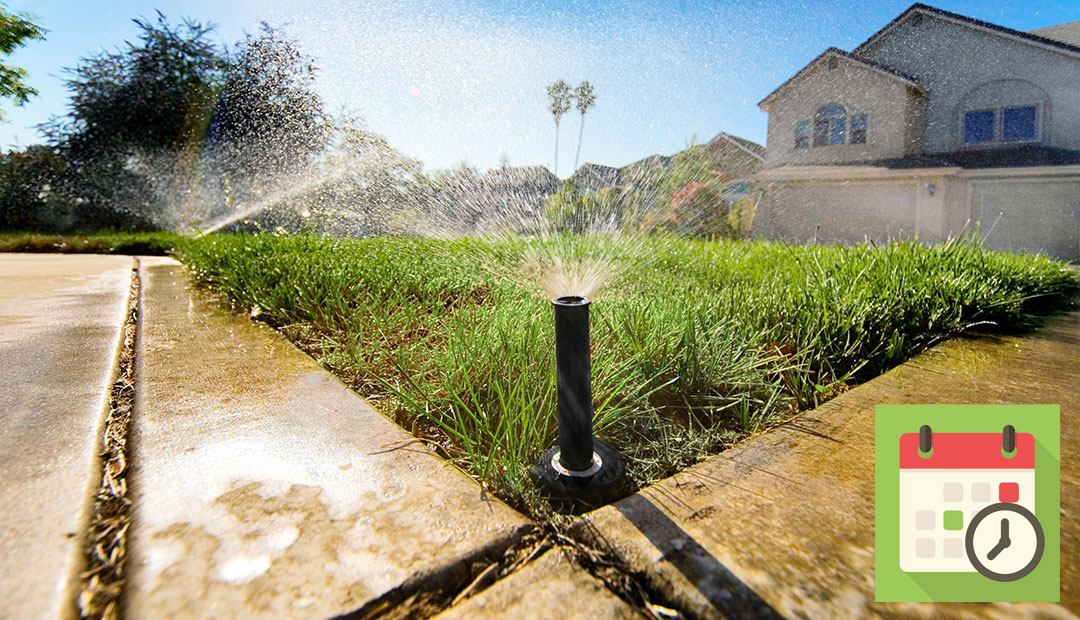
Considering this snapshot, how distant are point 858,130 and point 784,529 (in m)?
15.3

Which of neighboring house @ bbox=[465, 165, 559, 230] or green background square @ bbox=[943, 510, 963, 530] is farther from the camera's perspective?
neighboring house @ bbox=[465, 165, 559, 230]

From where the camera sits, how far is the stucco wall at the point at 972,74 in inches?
460

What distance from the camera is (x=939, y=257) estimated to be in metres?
3.09

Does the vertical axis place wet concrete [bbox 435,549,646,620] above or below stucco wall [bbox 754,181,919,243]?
below

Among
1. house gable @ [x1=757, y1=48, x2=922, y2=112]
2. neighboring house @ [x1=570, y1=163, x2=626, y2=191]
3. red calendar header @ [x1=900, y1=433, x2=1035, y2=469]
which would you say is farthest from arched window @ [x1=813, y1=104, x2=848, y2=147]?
red calendar header @ [x1=900, y1=433, x2=1035, y2=469]

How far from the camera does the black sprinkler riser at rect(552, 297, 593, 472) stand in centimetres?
87

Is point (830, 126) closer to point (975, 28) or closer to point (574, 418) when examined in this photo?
point (975, 28)

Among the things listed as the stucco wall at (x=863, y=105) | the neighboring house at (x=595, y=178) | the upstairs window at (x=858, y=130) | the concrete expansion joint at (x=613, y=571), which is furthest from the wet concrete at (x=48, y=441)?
the upstairs window at (x=858, y=130)

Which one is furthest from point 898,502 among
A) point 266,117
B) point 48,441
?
point 266,117

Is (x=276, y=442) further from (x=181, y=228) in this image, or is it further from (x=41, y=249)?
(x=181, y=228)

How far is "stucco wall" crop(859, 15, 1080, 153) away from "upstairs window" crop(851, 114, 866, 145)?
146 cm

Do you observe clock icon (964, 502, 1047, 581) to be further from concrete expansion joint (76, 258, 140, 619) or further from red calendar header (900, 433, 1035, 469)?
concrete expansion joint (76, 258, 140, 619)

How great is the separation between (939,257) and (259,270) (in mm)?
3669

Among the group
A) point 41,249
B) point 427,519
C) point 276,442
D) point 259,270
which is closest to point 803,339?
point 427,519
